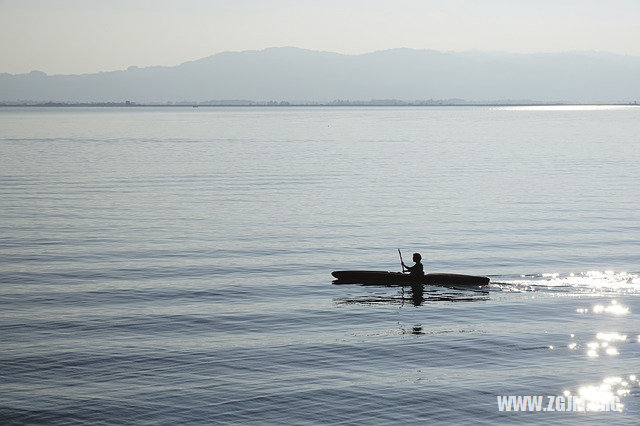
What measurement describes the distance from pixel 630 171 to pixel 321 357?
72.5 m

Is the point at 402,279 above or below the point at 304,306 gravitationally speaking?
above

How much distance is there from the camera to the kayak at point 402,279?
35500 mm

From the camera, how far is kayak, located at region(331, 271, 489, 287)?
35.5 meters

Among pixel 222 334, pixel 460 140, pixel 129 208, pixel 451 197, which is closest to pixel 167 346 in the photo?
pixel 222 334

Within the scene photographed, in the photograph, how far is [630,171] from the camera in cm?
9031

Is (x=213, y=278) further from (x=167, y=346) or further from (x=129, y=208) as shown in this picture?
(x=129, y=208)

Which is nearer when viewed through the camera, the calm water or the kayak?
the calm water

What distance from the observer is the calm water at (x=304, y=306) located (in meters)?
22.7

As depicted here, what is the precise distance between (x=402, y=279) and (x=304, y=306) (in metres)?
5.59

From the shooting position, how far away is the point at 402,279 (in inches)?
1432

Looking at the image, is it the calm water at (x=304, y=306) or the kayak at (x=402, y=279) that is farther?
the kayak at (x=402, y=279)

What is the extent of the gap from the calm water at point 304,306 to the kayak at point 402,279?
0.69 meters

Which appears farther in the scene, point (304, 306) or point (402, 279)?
point (402, 279)

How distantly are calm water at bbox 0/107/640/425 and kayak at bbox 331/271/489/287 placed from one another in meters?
0.69
